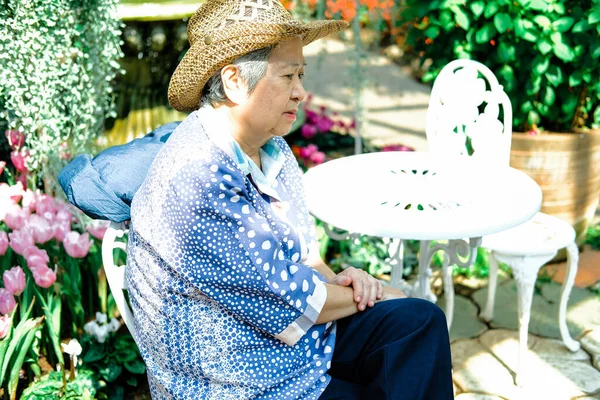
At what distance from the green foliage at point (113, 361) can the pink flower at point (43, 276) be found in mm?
397

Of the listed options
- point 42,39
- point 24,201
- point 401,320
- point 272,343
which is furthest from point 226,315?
point 42,39

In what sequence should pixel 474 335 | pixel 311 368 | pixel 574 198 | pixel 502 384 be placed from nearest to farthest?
pixel 311 368
pixel 502 384
pixel 474 335
pixel 574 198

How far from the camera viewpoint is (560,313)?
305 centimetres

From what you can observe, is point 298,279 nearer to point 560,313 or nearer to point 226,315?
point 226,315

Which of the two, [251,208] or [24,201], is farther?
[24,201]

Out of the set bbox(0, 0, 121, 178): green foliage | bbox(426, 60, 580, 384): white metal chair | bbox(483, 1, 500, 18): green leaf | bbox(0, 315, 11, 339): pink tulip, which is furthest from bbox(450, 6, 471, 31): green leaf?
bbox(0, 315, 11, 339): pink tulip

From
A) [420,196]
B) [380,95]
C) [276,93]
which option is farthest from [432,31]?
[380,95]

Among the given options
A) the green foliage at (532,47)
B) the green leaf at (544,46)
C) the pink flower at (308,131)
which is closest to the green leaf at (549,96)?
the green foliage at (532,47)

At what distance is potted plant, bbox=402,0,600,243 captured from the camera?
11.4 ft

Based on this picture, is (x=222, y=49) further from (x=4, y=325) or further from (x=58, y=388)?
(x=58, y=388)

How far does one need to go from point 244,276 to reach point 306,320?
9.0 inches

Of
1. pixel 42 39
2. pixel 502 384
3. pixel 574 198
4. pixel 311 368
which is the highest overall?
pixel 42 39

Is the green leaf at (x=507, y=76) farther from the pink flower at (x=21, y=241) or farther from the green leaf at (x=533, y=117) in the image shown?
the pink flower at (x=21, y=241)

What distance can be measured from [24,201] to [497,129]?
1.82 metres
